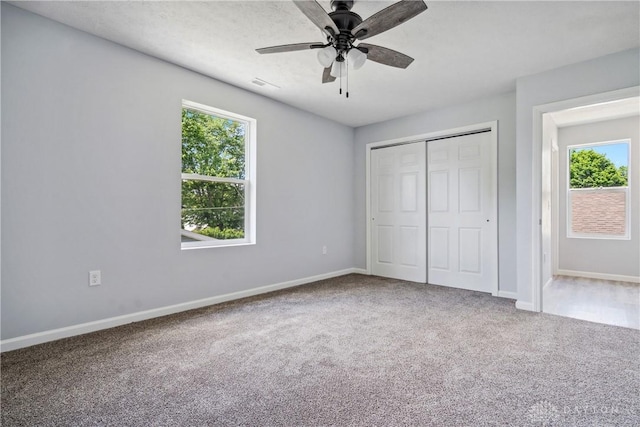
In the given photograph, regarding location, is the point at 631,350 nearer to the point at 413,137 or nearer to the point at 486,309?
the point at 486,309

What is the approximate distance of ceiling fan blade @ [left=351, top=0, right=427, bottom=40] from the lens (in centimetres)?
172

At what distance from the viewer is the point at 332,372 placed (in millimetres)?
2021

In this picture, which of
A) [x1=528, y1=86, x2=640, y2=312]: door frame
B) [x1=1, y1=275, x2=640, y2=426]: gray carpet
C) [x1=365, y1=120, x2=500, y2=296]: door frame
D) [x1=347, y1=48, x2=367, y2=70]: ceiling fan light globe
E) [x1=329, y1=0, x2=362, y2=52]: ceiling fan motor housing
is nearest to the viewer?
[x1=1, y1=275, x2=640, y2=426]: gray carpet

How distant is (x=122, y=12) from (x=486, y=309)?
4.22 m

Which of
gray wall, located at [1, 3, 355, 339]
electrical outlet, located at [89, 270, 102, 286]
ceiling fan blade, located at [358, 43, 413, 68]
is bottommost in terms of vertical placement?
electrical outlet, located at [89, 270, 102, 286]

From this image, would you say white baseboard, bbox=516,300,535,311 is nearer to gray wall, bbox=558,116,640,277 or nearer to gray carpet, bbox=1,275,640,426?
gray carpet, bbox=1,275,640,426

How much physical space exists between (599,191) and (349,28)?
5116 millimetres

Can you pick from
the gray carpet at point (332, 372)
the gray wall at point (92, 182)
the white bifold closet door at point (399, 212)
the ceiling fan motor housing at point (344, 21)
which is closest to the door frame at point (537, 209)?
the gray carpet at point (332, 372)

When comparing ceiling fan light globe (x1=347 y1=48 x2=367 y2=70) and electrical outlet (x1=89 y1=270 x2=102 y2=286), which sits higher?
ceiling fan light globe (x1=347 y1=48 x2=367 y2=70)

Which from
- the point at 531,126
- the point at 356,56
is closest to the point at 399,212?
the point at 531,126

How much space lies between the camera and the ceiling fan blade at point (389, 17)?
1.72 m

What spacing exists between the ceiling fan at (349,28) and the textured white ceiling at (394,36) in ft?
1.11

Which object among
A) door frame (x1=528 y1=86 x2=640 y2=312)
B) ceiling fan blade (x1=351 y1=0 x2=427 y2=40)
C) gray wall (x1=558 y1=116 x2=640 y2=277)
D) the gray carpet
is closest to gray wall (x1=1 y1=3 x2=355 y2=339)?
the gray carpet

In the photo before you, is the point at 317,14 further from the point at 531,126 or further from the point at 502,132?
the point at 502,132
